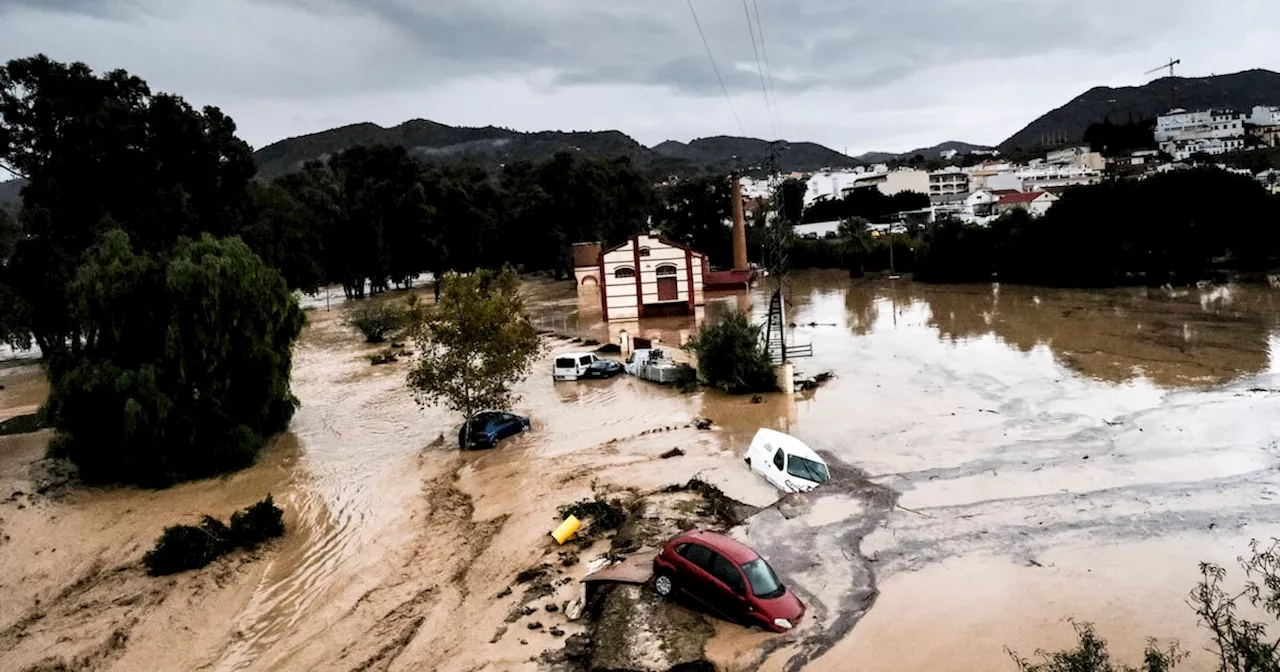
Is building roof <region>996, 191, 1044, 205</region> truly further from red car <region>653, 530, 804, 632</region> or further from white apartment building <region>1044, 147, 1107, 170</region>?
red car <region>653, 530, 804, 632</region>

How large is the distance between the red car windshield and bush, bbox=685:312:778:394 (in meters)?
17.1

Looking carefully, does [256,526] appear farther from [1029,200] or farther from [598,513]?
[1029,200]

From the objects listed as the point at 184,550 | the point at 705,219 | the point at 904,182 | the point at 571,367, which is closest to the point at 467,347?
the point at 184,550

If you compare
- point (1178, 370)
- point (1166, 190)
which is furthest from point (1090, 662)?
point (1166, 190)

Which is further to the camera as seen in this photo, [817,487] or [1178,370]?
[1178,370]

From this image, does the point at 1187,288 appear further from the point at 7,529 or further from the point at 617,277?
the point at 7,529

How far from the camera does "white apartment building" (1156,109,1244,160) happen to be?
173875 mm

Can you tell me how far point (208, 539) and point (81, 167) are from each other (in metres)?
24.4

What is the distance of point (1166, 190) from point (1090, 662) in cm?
6027

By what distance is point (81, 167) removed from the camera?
33.0 metres

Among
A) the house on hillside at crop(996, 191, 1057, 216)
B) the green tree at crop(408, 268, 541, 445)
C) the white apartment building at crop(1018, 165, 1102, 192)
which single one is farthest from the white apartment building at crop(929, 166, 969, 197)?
the green tree at crop(408, 268, 541, 445)

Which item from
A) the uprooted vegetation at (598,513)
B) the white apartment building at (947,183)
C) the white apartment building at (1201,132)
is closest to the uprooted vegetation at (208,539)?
the uprooted vegetation at (598,513)

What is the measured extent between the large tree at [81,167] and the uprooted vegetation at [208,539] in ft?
59.8

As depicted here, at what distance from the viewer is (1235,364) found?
29281mm
